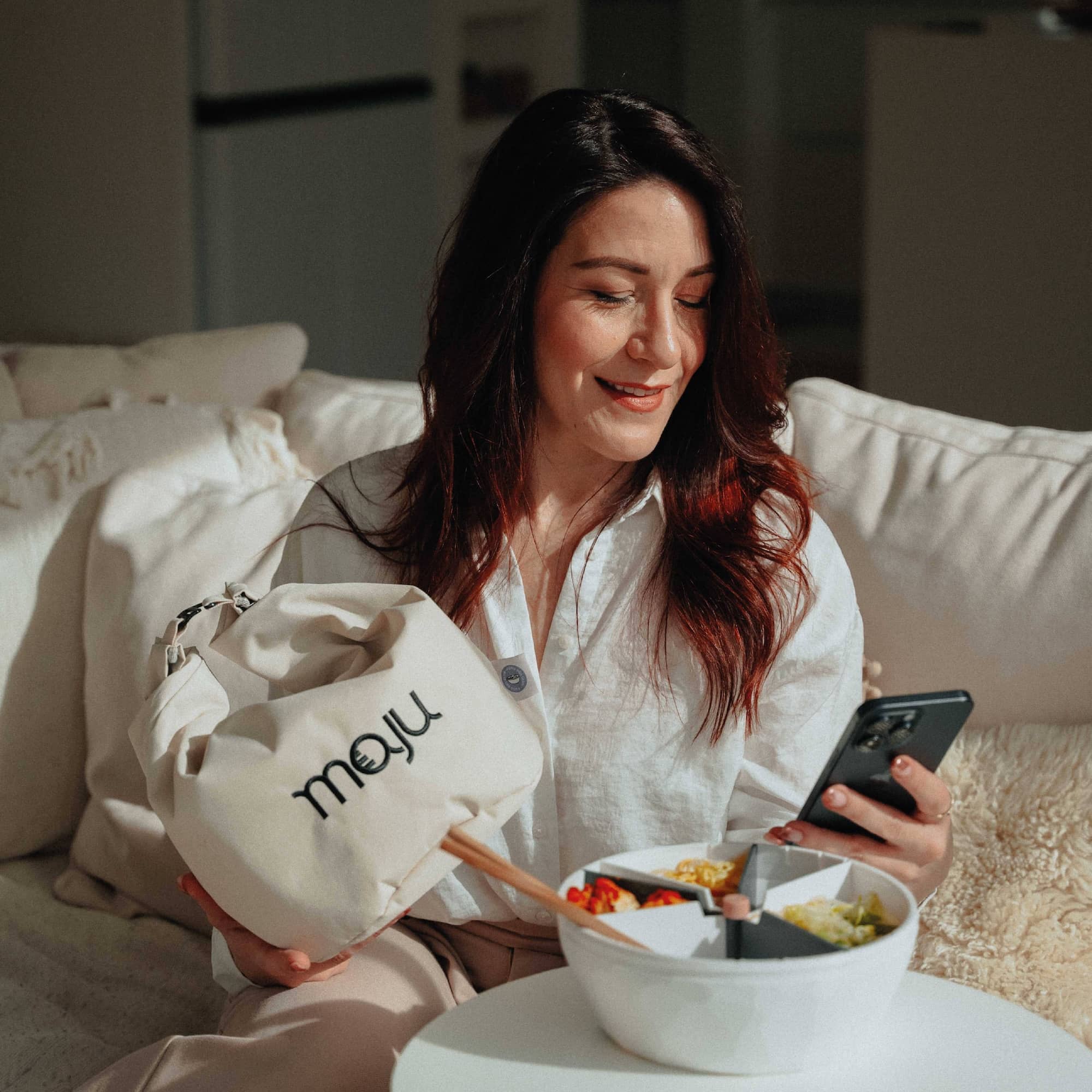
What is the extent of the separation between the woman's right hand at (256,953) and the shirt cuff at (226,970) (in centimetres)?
8

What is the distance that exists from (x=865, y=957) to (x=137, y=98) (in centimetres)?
276

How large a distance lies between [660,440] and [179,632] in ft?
1.74

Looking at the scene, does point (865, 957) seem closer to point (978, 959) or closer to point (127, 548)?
point (978, 959)

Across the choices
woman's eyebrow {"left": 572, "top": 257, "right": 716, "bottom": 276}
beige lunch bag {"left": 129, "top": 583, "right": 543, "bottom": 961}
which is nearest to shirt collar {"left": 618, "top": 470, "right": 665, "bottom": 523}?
woman's eyebrow {"left": 572, "top": 257, "right": 716, "bottom": 276}

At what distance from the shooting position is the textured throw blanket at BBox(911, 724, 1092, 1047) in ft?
4.04

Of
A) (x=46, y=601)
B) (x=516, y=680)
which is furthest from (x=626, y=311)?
(x=46, y=601)

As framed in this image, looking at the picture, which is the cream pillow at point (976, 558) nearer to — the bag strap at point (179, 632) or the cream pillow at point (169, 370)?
the bag strap at point (179, 632)

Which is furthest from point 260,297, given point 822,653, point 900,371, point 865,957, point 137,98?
point 865,957

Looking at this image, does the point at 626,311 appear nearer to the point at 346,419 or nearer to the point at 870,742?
the point at 870,742

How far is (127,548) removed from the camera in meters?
1.61

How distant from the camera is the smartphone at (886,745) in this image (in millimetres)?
876

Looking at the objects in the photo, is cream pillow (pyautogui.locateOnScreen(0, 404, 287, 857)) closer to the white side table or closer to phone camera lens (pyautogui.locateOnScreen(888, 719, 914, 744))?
the white side table

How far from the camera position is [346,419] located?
1.82 m

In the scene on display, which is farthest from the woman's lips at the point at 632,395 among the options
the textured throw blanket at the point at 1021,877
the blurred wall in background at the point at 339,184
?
the blurred wall in background at the point at 339,184
